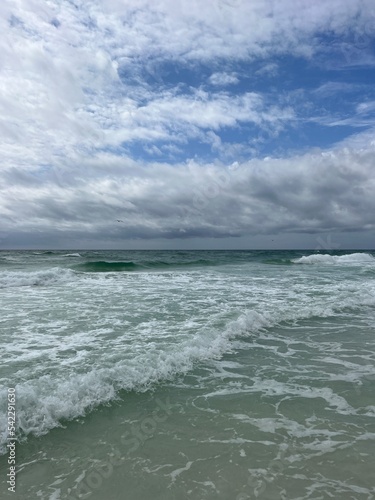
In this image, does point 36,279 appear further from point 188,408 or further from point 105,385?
point 188,408

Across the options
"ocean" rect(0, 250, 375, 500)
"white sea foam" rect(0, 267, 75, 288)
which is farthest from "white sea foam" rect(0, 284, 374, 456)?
"white sea foam" rect(0, 267, 75, 288)

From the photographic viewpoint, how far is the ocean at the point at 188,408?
3791 mm

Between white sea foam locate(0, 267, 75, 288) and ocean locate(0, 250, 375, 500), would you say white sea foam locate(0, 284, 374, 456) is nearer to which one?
ocean locate(0, 250, 375, 500)

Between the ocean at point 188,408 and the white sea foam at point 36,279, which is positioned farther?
the white sea foam at point 36,279

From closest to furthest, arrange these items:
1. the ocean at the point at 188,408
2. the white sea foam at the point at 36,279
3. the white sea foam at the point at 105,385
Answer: the ocean at the point at 188,408 < the white sea foam at the point at 105,385 < the white sea foam at the point at 36,279

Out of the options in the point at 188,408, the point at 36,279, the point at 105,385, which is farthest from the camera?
the point at 36,279

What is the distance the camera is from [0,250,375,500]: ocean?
12.4 feet

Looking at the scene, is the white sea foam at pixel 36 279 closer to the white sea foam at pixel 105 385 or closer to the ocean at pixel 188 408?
the ocean at pixel 188 408

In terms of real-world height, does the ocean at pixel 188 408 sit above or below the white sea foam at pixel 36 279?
below

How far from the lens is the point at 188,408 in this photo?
17.7ft

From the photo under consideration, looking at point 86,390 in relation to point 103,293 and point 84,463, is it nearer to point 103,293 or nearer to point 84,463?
point 84,463

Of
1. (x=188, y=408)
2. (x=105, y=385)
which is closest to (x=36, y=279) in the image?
Result: (x=105, y=385)

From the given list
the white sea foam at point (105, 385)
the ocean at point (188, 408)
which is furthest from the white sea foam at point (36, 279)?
the white sea foam at point (105, 385)

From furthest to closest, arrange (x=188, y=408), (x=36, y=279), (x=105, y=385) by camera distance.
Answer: (x=36, y=279), (x=105, y=385), (x=188, y=408)
